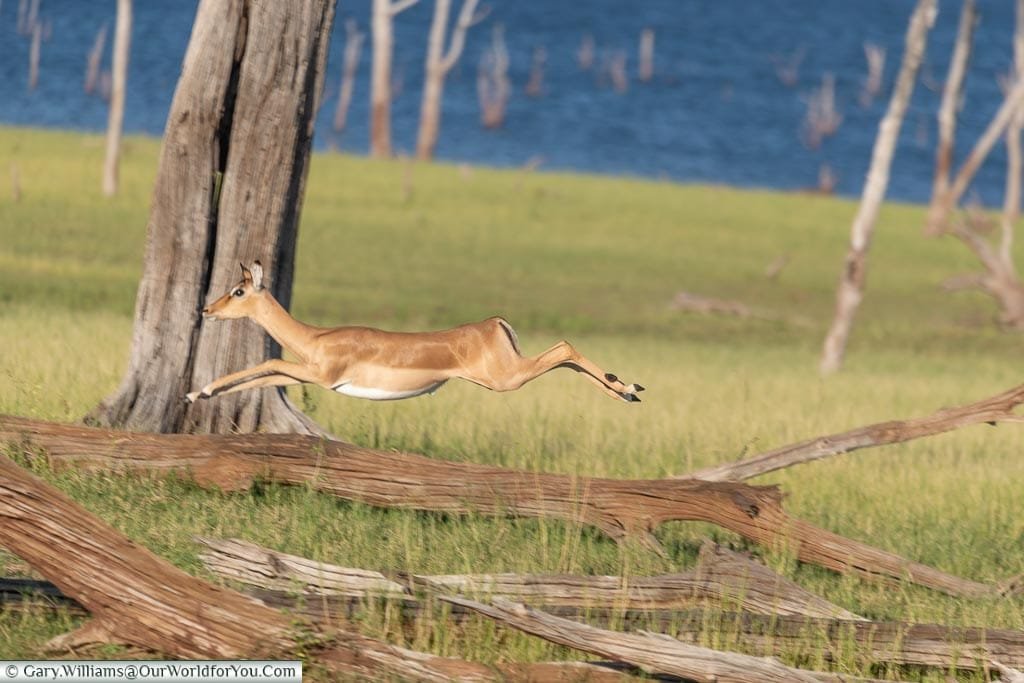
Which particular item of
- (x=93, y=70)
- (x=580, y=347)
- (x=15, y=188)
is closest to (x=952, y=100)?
(x=580, y=347)

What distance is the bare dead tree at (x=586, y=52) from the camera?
90500 millimetres

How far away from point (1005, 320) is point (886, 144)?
11.4 m

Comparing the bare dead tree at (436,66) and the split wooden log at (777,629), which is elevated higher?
the bare dead tree at (436,66)

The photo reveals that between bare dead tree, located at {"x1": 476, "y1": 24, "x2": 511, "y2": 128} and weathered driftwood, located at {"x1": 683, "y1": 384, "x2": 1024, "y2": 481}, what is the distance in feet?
213

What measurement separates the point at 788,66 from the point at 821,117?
754 cm

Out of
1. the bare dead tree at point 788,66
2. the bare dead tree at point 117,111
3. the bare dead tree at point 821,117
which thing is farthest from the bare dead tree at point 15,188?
the bare dead tree at point 788,66

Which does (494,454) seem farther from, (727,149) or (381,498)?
(727,149)

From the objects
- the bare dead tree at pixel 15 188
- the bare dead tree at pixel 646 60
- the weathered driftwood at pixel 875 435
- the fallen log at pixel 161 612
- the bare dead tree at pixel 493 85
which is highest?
the bare dead tree at pixel 646 60

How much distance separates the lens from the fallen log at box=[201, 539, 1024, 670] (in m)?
7.15

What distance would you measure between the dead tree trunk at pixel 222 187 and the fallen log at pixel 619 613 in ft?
11.1

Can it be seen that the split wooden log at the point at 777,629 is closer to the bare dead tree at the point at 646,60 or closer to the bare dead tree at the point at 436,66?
the bare dead tree at the point at 436,66

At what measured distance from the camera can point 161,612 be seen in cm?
667

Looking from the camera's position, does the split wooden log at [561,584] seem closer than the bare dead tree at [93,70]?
Yes

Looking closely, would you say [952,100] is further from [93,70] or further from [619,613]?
[93,70]
